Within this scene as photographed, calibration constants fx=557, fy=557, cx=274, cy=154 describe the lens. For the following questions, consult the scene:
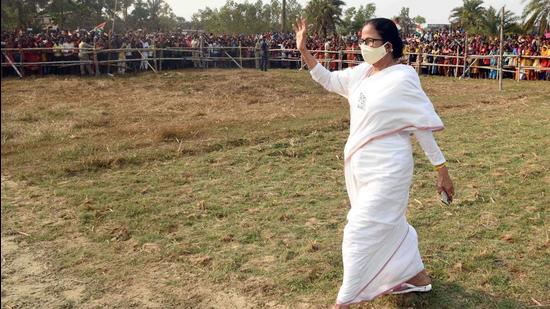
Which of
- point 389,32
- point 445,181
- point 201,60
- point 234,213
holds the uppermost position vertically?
point 389,32

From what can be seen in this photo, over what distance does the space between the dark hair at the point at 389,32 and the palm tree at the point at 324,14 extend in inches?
1480

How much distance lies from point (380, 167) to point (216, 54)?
74.3 feet

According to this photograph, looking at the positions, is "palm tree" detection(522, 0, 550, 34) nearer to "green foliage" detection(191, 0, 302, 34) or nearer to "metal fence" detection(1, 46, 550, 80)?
"metal fence" detection(1, 46, 550, 80)

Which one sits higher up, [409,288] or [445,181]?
[445,181]

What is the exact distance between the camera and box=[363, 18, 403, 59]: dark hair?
3105 millimetres

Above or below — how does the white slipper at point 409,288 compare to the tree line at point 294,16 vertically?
below

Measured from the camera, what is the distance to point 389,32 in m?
3.12

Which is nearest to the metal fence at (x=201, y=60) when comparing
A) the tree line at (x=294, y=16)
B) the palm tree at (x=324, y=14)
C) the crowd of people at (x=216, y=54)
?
the crowd of people at (x=216, y=54)

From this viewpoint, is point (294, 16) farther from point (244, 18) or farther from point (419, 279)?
point (419, 279)

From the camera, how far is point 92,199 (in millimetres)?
5770

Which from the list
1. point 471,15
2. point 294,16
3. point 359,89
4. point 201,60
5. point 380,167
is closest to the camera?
Answer: point 380,167

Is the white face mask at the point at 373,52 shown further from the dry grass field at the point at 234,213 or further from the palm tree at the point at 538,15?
the palm tree at the point at 538,15

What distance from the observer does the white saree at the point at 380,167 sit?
9.91 feet

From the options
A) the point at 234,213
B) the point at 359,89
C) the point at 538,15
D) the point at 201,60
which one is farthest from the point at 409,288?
the point at 538,15
